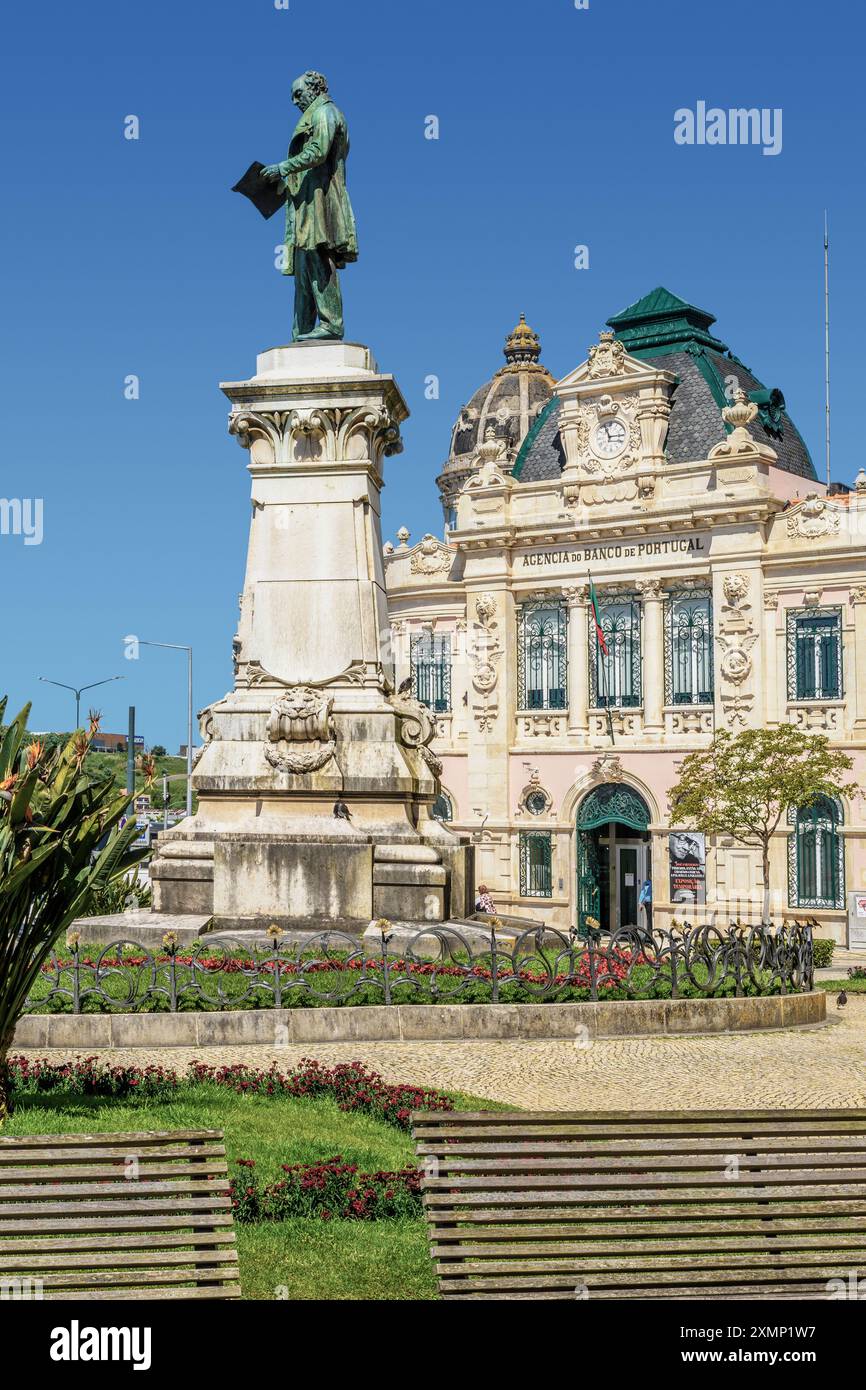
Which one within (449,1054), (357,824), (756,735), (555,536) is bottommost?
(449,1054)

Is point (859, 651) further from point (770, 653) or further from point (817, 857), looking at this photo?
point (817, 857)

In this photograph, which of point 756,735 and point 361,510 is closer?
point 361,510

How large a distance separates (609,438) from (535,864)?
12.4 metres

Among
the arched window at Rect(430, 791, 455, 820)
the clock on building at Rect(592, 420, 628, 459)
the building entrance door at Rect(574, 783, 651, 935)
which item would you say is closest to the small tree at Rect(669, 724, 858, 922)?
the building entrance door at Rect(574, 783, 651, 935)

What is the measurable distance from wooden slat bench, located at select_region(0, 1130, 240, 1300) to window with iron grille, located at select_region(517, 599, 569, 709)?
123 feet

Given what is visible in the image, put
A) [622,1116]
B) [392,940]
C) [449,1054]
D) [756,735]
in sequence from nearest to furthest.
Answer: [622,1116] → [449,1054] → [392,940] → [756,735]

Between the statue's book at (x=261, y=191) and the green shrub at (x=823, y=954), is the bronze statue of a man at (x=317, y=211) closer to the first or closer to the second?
the statue's book at (x=261, y=191)

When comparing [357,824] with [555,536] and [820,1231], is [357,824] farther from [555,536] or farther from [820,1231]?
[555,536]

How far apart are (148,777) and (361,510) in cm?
876

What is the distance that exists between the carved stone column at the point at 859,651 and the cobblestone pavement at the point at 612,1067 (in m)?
24.1

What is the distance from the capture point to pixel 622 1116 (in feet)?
21.9

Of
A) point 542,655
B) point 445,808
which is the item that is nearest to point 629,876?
point 445,808

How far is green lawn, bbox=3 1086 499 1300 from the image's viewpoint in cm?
671

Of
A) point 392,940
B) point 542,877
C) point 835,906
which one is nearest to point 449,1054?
point 392,940
